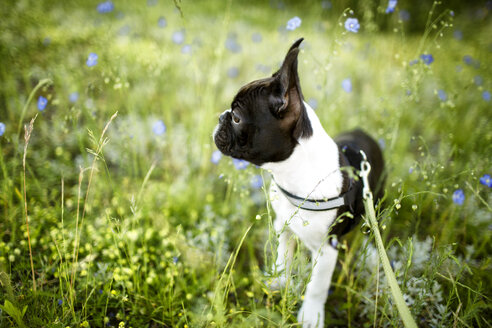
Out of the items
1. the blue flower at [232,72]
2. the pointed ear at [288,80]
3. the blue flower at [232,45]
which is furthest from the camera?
the blue flower at [232,72]

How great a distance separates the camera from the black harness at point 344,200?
5.22ft

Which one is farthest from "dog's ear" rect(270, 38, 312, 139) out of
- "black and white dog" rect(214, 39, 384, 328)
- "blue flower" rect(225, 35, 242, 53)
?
"blue flower" rect(225, 35, 242, 53)

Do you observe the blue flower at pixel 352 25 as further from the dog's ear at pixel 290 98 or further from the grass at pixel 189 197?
the dog's ear at pixel 290 98

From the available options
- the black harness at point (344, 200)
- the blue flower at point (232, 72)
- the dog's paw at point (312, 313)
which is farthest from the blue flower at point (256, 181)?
the blue flower at point (232, 72)

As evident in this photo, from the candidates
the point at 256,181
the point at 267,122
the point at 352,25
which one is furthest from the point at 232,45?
the point at 267,122

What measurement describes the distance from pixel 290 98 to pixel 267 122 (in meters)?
0.17

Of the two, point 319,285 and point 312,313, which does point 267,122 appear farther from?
point 312,313

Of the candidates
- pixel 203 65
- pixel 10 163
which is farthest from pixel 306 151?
pixel 203 65

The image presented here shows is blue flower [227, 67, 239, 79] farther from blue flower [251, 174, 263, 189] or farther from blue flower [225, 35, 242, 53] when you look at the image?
blue flower [251, 174, 263, 189]

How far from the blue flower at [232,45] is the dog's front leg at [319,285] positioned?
3.56 meters

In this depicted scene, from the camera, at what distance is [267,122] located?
148cm

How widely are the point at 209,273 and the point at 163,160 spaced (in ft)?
5.07

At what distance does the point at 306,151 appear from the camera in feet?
5.01

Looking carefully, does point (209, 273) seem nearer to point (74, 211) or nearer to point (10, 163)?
point (74, 211)
